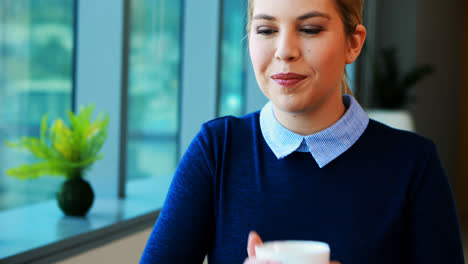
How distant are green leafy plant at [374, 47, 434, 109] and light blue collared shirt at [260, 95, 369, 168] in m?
4.46

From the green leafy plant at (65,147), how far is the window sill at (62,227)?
18 cm

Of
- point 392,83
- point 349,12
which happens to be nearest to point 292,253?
point 349,12

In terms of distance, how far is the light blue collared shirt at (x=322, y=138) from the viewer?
1.06 meters

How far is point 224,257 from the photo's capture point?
3.45ft

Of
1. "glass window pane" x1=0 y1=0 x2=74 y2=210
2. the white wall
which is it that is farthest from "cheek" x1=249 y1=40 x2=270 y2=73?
the white wall

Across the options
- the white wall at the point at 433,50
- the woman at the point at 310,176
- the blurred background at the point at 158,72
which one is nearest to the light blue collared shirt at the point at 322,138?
the woman at the point at 310,176

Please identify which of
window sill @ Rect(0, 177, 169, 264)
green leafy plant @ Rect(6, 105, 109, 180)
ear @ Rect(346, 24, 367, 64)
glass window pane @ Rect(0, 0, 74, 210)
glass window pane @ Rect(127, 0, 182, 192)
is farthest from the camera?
glass window pane @ Rect(127, 0, 182, 192)

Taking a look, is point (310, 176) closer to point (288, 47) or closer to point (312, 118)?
point (312, 118)

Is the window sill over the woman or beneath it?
beneath

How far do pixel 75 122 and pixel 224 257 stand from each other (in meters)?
1.13

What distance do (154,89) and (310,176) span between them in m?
2.16

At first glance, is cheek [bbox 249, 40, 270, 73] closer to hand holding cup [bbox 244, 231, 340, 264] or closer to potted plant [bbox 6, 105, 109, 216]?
hand holding cup [bbox 244, 231, 340, 264]

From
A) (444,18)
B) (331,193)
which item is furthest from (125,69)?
(444,18)

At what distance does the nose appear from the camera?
0.97 m
